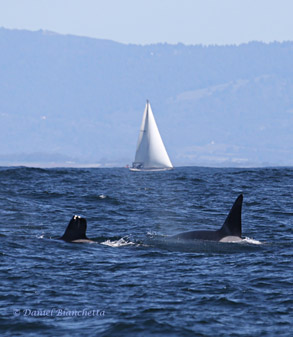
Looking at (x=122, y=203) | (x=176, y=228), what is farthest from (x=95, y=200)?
(x=176, y=228)

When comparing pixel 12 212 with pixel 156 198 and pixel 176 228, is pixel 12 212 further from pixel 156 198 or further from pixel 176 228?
pixel 156 198

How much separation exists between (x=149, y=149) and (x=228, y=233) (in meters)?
98.0

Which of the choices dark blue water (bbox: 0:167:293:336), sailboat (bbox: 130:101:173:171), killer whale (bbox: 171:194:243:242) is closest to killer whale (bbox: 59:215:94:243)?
dark blue water (bbox: 0:167:293:336)

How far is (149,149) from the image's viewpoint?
403 feet

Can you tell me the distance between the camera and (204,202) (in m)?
44.0

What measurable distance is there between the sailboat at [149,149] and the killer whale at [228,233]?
95.3 m

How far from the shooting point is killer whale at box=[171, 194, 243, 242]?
81.4 feet

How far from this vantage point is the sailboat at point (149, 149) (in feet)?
396

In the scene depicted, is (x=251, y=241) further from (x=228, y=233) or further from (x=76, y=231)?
(x=76, y=231)

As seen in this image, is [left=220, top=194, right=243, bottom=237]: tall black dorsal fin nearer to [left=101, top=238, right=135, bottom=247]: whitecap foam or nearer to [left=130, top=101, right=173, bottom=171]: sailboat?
[left=101, top=238, right=135, bottom=247]: whitecap foam

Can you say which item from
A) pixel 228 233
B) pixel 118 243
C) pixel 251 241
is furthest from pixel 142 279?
pixel 251 241

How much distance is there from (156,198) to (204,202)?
6.26m

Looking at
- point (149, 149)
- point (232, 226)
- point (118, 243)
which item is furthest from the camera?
point (149, 149)

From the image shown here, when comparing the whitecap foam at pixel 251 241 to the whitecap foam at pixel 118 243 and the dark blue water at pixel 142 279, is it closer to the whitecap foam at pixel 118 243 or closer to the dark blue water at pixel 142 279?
the dark blue water at pixel 142 279
